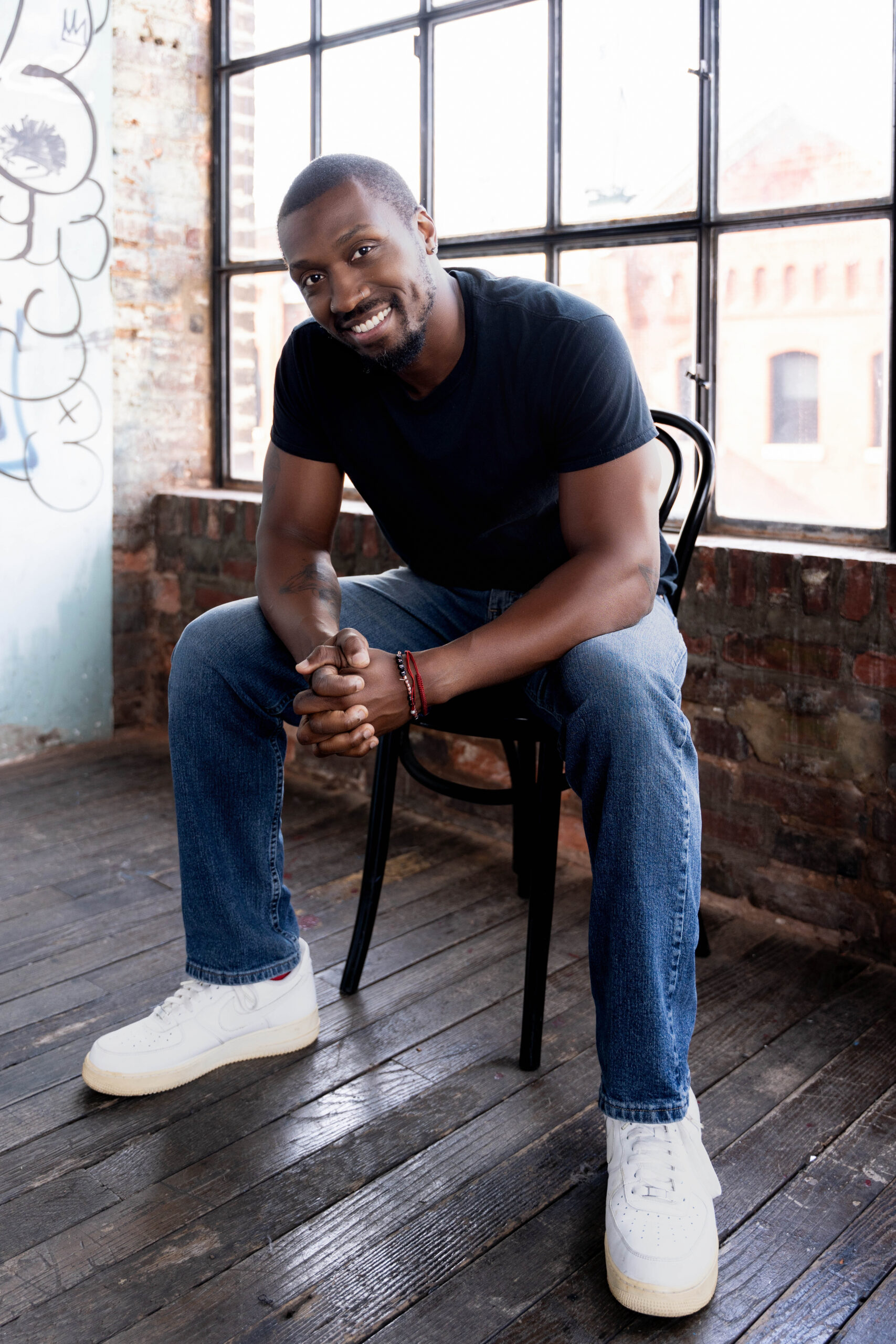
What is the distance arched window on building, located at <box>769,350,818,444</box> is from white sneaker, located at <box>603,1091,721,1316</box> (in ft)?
4.64

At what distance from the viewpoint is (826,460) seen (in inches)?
90.2

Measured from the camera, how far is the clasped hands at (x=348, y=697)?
58.2 inches

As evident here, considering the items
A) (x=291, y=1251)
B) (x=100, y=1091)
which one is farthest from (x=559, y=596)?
(x=100, y=1091)

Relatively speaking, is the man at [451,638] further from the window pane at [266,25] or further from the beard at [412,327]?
the window pane at [266,25]

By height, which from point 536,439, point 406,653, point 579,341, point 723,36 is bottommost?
point 406,653

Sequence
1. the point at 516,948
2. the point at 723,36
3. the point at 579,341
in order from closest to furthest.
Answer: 1. the point at 579,341
2. the point at 516,948
3. the point at 723,36

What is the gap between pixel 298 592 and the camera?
1.72 m

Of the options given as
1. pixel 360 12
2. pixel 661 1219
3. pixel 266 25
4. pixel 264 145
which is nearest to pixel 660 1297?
pixel 661 1219

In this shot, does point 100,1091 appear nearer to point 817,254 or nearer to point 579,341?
point 579,341

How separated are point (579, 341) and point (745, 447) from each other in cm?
92

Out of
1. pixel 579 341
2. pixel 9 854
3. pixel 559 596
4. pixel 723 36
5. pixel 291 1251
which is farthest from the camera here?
pixel 9 854

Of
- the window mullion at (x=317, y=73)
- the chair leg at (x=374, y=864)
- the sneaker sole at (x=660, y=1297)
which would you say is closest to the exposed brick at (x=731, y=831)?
the chair leg at (x=374, y=864)

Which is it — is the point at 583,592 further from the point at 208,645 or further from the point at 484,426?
the point at 208,645

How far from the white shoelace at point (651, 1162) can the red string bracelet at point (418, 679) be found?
582 millimetres
